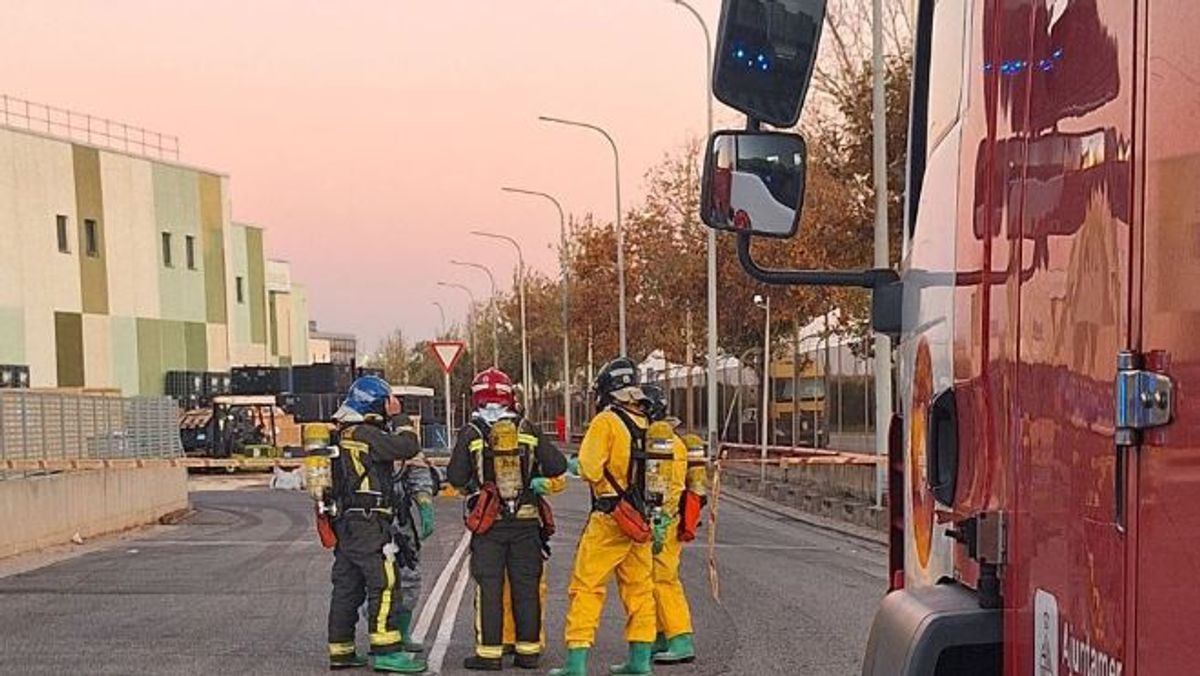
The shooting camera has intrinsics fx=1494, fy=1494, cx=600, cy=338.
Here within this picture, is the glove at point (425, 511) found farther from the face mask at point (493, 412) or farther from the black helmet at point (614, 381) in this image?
the black helmet at point (614, 381)

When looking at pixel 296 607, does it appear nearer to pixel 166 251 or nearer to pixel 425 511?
pixel 425 511

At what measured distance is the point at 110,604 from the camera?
488 inches

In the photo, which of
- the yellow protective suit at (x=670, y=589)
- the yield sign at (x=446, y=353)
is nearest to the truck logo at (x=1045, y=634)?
the yellow protective suit at (x=670, y=589)

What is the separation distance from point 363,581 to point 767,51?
6.56 m

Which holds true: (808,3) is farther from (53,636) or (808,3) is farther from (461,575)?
(461,575)

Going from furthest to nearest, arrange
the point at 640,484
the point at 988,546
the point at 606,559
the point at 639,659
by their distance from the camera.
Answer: the point at 639,659, the point at 606,559, the point at 640,484, the point at 988,546

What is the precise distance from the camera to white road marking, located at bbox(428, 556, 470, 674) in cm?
941

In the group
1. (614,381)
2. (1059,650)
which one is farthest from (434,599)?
(1059,650)

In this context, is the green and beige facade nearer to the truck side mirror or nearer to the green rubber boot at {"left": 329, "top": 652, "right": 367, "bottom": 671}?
the green rubber boot at {"left": 329, "top": 652, "right": 367, "bottom": 671}

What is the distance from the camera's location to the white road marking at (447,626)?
9.41 metres

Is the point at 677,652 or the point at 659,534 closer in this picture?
the point at 659,534

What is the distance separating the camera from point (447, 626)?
10.8 meters

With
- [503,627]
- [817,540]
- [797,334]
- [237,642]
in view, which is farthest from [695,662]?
[797,334]

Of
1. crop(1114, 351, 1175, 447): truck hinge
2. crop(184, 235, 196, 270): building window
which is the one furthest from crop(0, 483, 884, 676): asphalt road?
crop(184, 235, 196, 270): building window
